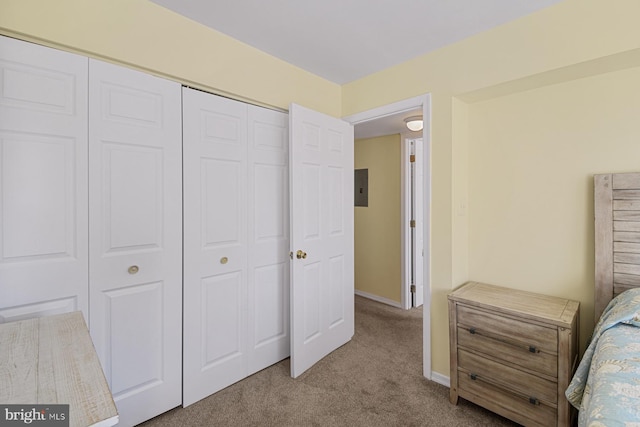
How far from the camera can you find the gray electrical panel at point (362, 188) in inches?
161

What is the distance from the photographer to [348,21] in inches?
70.5

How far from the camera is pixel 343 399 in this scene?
1.92 m

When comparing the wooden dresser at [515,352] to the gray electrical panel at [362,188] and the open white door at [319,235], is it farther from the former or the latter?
the gray electrical panel at [362,188]

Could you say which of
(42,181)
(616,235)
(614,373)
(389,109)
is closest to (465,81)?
(389,109)

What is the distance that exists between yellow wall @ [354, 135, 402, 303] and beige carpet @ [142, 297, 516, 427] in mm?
1349

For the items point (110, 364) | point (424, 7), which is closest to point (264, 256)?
point (110, 364)

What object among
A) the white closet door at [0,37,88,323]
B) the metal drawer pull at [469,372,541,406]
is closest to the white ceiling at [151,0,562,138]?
the white closet door at [0,37,88,323]

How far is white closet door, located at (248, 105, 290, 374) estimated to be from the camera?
217 centimetres

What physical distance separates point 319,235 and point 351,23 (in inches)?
57.8

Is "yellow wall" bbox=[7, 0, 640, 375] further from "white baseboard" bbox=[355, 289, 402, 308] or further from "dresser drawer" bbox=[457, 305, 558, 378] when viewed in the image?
"white baseboard" bbox=[355, 289, 402, 308]

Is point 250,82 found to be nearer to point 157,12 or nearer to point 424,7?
point 157,12

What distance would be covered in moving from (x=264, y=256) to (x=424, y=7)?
1.87 metres

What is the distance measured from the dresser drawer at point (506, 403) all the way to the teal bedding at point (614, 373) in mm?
313

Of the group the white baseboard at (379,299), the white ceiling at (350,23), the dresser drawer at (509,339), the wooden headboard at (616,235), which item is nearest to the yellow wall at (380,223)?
the white baseboard at (379,299)
